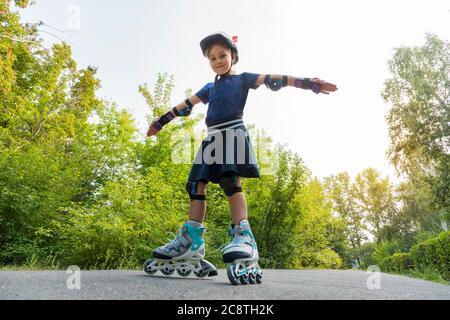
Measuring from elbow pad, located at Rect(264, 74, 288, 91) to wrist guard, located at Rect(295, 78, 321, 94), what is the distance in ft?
0.30

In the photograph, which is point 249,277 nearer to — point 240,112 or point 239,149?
point 239,149

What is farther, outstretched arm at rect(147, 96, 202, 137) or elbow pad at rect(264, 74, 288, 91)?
outstretched arm at rect(147, 96, 202, 137)

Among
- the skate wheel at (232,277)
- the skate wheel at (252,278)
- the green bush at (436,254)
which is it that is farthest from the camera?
the green bush at (436,254)

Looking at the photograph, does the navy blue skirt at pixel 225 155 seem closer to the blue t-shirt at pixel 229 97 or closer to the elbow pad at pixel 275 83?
the blue t-shirt at pixel 229 97

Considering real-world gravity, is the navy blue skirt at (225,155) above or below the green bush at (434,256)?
above

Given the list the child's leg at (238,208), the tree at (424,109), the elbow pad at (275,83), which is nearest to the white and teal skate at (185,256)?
the child's leg at (238,208)

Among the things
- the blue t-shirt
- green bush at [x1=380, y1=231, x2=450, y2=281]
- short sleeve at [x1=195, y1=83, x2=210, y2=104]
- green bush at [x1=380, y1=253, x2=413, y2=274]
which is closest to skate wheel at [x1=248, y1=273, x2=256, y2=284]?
the blue t-shirt

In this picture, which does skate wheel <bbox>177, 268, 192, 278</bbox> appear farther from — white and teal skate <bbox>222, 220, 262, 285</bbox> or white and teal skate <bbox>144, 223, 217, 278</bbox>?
white and teal skate <bbox>222, 220, 262, 285</bbox>

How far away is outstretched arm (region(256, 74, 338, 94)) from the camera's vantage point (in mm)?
2400

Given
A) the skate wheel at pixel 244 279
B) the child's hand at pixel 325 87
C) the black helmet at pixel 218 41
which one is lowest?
the skate wheel at pixel 244 279

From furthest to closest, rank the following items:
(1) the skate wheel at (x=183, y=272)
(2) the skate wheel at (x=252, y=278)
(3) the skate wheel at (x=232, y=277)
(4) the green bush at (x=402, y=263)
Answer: (4) the green bush at (x=402, y=263)
(1) the skate wheel at (x=183, y=272)
(2) the skate wheel at (x=252, y=278)
(3) the skate wheel at (x=232, y=277)

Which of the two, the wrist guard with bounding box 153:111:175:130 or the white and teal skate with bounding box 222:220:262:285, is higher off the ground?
the wrist guard with bounding box 153:111:175:130

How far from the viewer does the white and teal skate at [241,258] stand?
2.04 meters
